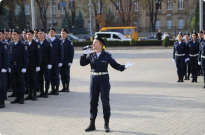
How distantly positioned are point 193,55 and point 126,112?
259 inches

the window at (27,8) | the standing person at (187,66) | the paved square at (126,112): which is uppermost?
the window at (27,8)

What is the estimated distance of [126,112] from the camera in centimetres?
1034

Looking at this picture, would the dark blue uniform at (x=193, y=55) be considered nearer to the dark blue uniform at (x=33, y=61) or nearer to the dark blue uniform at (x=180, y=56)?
the dark blue uniform at (x=180, y=56)

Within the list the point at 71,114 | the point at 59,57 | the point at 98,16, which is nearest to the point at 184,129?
the point at 71,114

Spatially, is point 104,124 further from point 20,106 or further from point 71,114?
point 20,106

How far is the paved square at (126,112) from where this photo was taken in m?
8.66

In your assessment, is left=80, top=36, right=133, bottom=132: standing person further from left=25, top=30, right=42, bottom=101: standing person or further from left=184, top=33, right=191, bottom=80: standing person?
left=184, top=33, right=191, bottom=80: standing person

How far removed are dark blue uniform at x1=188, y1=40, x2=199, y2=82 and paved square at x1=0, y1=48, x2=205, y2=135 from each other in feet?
1.44

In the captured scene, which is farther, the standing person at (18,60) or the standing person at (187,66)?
the standing person at (187,66)

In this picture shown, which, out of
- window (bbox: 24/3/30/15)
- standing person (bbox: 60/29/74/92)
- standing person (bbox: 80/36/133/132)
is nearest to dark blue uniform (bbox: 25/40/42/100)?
standing person (bbox: 60/29/74/92)

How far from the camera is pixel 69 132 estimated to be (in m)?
8.45

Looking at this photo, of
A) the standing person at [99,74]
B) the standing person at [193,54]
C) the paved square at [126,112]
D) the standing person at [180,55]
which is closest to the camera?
the standing person at [99,74]

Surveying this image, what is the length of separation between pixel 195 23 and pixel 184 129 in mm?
42903

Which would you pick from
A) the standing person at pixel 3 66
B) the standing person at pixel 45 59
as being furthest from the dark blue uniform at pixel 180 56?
the standing person at pixel 3 66
